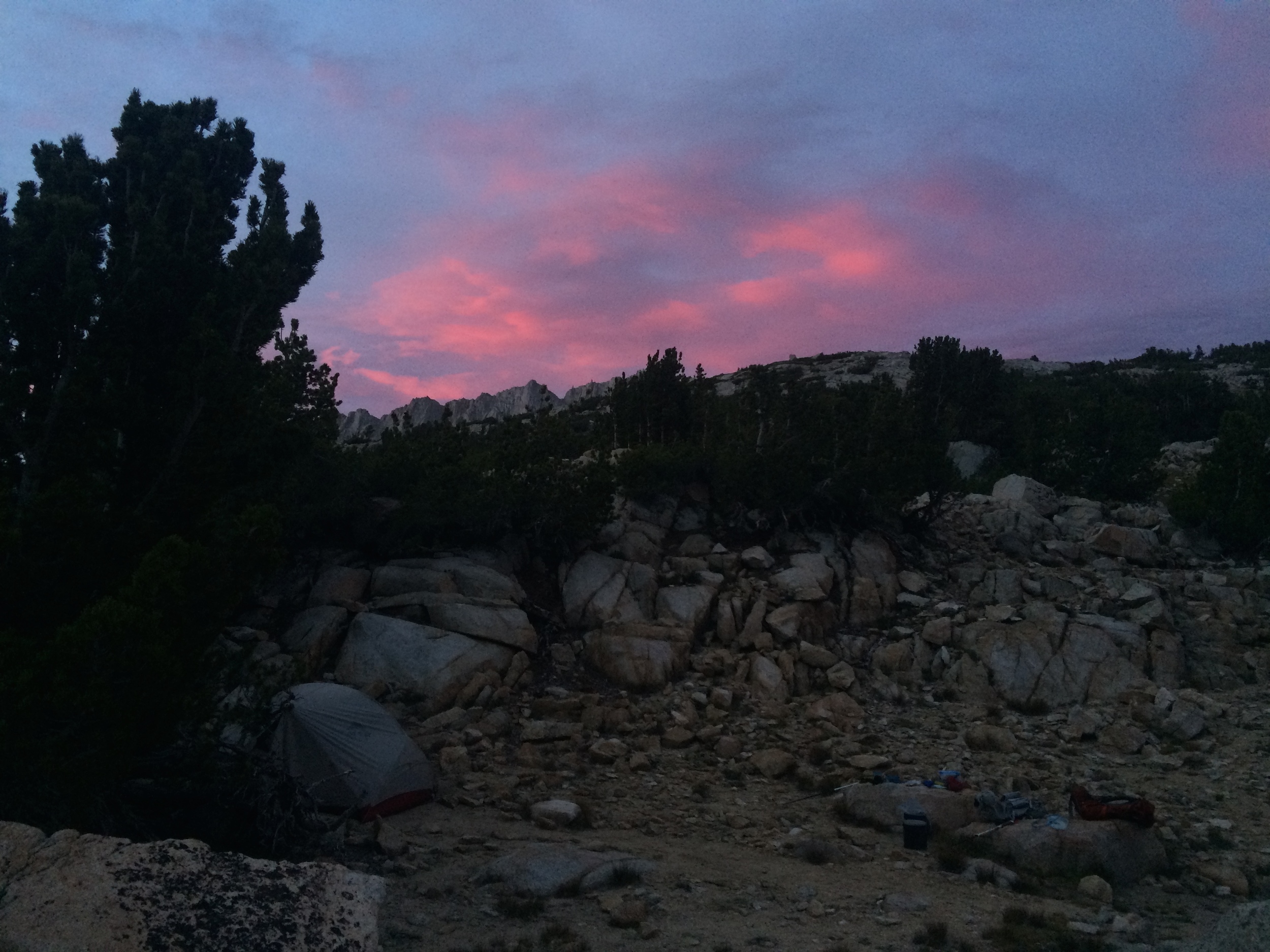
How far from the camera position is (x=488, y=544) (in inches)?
795

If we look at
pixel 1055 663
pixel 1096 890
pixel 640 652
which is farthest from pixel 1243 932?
pixel 1055 663

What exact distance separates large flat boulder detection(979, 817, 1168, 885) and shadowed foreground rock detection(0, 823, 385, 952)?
9105 mm

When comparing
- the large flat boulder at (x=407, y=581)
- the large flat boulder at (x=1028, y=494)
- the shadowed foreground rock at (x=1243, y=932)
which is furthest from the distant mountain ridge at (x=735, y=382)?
the shadowed foreground rock at (x=1243, y=932)

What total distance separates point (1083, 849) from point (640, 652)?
8.65 m

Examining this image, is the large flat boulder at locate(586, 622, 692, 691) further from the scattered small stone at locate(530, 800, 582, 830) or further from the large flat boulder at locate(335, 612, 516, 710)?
the scattered small stone at locate(530, 800, 582, 830)

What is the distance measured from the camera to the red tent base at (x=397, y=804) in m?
11.5

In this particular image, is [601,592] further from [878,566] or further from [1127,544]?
[1127,544]

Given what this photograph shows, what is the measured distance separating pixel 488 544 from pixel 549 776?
7.64 m

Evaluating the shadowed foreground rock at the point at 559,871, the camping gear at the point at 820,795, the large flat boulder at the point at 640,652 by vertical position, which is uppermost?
the large flat boulder at the point at 640,652

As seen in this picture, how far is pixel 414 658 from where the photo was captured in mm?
15875

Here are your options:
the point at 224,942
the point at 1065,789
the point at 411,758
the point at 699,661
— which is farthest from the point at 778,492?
the point at 224,942

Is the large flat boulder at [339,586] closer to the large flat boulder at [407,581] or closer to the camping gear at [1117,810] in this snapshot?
the large flat boulder at [407,581]

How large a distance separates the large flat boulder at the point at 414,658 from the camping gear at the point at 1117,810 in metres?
10.2

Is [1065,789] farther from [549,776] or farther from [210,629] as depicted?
[210,629]
